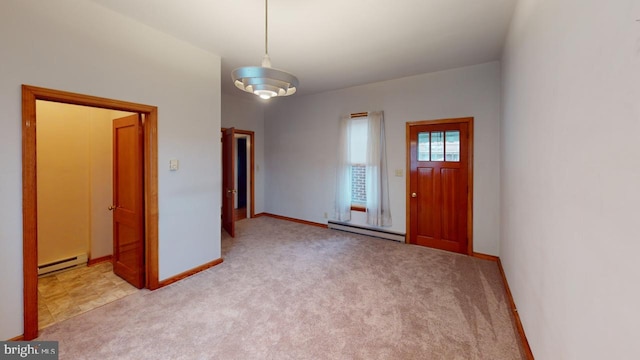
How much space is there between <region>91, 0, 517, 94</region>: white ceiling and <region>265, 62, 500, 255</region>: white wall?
0.40 meters

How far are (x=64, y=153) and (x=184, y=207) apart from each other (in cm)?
178

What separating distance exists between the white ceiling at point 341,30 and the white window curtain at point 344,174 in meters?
1.26

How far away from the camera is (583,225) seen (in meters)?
1.04

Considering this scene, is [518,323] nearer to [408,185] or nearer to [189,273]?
[408,185]

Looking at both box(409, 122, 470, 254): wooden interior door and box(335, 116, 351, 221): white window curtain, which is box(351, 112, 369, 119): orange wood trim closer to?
box(335, 116, 351, 221): white window curtain

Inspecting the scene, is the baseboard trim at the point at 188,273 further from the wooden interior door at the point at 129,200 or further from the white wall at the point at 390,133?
the white wall at the point at 390,133

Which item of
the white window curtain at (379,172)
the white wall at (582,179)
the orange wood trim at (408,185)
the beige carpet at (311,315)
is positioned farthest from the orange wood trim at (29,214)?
the orange wood trim at (408,185)

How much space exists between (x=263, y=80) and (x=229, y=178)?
11.0 feet

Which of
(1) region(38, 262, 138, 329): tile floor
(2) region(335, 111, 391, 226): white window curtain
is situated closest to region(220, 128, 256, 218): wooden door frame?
(2) region(335, 111, 391, 226): white window curtain

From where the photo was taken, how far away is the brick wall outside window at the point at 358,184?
489 centimetres

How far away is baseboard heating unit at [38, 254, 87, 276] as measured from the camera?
309 centimetres

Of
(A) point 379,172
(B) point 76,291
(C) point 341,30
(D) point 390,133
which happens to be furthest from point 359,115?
(B) point 76,291

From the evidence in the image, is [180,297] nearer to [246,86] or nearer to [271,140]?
[246,86]

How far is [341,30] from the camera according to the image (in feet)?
8.98
